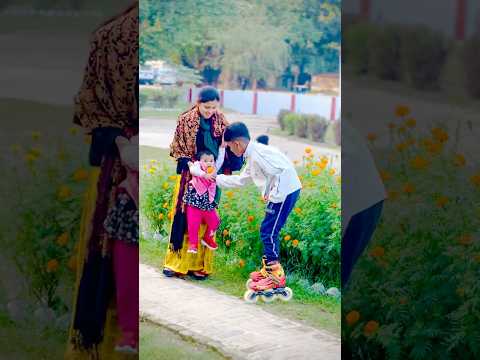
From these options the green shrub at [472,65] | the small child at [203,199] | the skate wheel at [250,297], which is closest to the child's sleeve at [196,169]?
the small child at [203,199]

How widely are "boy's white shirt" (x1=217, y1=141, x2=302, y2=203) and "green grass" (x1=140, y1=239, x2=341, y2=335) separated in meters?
0.52

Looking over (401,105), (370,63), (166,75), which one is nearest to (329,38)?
(370,63)

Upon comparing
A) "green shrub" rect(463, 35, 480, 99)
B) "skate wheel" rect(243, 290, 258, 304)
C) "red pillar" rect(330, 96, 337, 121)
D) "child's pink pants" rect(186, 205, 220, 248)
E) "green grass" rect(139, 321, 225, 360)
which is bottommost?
"green grass" rect(139, 321, 225, 360)

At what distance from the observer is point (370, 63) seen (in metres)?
5.34

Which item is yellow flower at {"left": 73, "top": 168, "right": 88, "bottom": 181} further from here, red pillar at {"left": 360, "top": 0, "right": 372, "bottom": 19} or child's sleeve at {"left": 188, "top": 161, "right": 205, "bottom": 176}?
red pillar at {"left": 360, "top": 0, "right": 372, "bottom": 19}

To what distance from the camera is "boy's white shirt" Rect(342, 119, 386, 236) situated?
5293mm

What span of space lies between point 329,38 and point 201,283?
6.19ft

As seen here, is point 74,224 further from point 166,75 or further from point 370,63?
point 370,63

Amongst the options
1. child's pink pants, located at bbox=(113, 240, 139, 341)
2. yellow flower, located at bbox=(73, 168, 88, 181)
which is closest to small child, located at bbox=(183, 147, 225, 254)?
child's pink pants, located at bbox=(113, 240, 139, 341)

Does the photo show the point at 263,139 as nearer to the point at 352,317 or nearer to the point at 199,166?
the point at 199,166

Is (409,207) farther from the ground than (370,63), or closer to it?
closer to it

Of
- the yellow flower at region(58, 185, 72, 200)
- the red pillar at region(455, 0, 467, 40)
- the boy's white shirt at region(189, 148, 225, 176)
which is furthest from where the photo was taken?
the yellow flower at region(58, 185, 72, 200)

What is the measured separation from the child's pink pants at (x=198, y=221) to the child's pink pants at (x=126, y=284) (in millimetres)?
411

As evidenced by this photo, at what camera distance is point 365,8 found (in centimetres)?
525
